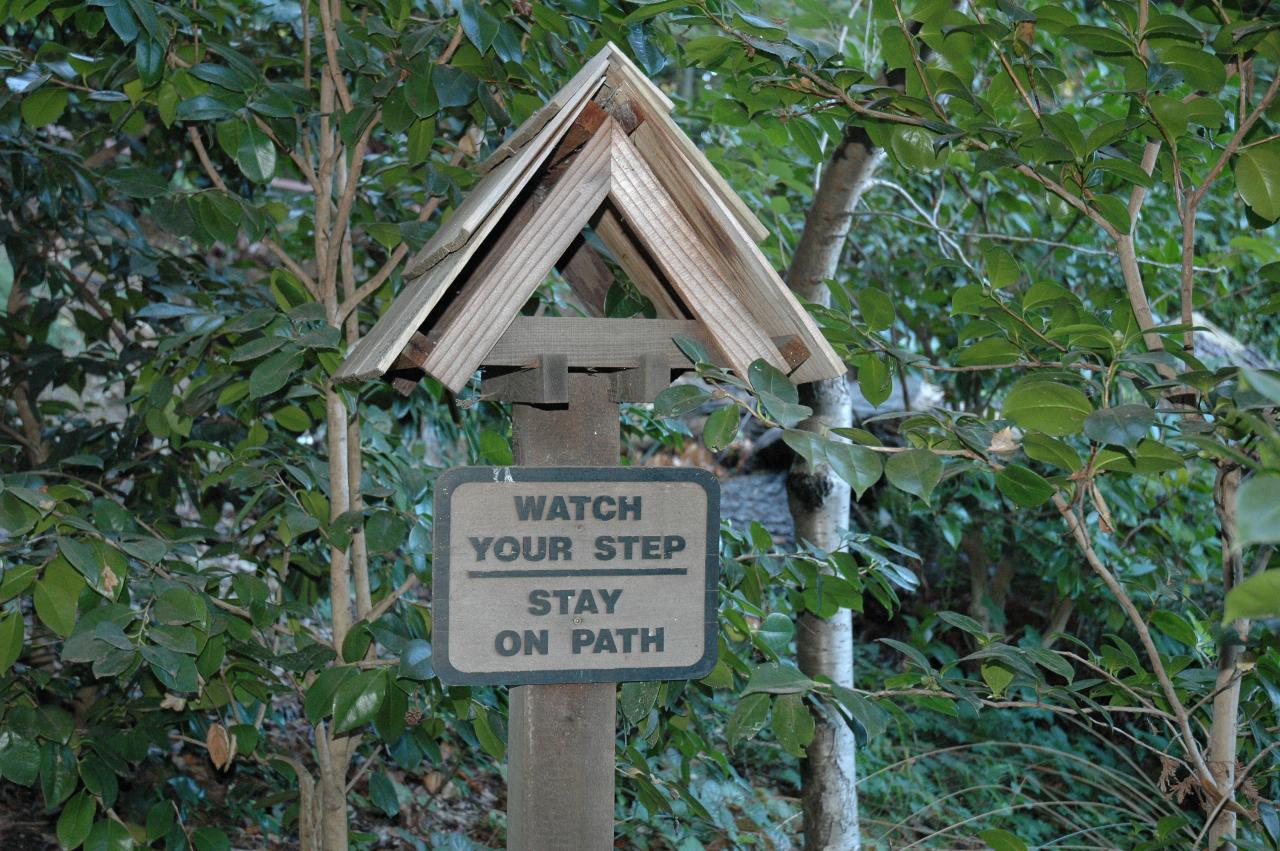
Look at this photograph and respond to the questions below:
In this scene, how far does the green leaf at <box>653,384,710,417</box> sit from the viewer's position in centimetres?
128

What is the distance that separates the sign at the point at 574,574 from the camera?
1.39m

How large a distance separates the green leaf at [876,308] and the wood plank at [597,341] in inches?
13.5

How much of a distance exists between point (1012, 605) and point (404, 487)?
4021 mm

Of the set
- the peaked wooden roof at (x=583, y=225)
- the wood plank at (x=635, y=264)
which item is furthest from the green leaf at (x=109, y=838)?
the wood plank at (x=635, y=264)

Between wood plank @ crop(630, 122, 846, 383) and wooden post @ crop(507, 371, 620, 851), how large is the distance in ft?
0.80

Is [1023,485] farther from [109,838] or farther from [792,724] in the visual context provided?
[109,838]

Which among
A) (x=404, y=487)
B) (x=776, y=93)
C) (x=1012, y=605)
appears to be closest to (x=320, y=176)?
(x=404, y=487)

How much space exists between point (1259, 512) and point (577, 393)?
0.97 m

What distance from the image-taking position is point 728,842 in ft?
10.9

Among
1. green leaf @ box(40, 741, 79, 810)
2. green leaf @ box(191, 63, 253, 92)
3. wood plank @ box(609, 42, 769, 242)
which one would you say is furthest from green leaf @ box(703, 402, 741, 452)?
green leaf @ box(40, 741, 79, 810)

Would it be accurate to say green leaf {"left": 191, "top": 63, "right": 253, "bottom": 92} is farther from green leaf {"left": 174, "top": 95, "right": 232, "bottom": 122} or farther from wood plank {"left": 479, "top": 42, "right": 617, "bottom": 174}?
wood plank {"left": 479, "top": 42, "right": 617, "bottom": 174}

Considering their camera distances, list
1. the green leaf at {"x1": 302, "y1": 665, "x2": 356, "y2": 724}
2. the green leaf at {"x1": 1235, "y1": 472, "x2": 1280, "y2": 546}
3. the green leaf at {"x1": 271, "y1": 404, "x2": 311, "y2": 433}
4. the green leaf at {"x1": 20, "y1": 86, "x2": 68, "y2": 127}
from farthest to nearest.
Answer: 1. the green leaf at {"x1": 271, "y1": 404, "x2": 311, "y2": 433}
2. the green leaf at {"x1": 20, "y1": 86, "x2": 68, "y2": 127}
3. the green leaf at {"x1": 302, "y1": 665, "x2": 356, "y2": 724}
4. the green leaf at {"x1": 1235, "y1": 472, "x2": 1280, "y2": 546}

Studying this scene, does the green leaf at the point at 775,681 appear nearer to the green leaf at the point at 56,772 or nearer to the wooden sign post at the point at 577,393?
the wooden sign post at the point at 577,393

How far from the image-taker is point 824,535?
9.26ft
